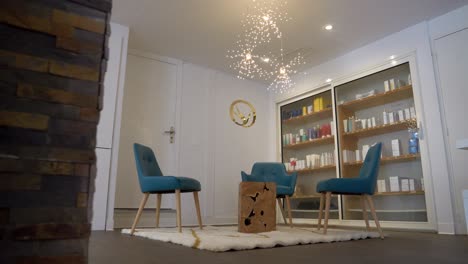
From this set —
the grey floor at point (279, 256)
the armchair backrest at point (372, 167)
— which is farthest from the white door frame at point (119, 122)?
the armchair backrest at point (372, 167)

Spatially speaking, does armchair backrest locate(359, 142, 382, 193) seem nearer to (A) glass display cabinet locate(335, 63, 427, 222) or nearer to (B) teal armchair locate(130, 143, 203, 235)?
(A) glass display cabinet locate(335, 63, 427, 222)

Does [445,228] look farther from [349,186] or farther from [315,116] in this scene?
[315,116]

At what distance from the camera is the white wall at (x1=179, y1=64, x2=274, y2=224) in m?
5.09

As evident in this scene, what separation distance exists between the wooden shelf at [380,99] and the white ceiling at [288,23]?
79 cm

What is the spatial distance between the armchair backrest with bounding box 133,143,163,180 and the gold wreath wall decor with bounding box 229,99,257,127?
90.7 inches

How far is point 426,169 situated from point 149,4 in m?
3.76

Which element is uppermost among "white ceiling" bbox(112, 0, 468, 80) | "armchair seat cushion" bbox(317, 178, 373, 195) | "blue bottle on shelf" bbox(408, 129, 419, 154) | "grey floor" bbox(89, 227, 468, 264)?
"white ceiling" bbox(112, 0, 468, 80)

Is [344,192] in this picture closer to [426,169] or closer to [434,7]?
[426,169]

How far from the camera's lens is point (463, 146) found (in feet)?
6.81

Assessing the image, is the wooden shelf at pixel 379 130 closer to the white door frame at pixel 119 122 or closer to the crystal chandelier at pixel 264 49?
the crystal chandelier at pixel 264 49

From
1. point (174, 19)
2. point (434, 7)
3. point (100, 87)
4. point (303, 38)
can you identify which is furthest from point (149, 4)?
point (100, 87)

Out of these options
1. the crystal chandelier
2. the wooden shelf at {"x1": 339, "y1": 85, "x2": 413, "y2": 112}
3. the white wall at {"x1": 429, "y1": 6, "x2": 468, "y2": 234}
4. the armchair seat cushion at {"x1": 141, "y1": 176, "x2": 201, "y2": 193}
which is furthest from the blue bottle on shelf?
the armchair seat cushion at {"x1": 141, "y1": 176, "x2": 201, "y2": 193}

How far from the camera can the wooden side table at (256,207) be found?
9.77 feet

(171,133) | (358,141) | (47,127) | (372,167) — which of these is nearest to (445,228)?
(372,167)
